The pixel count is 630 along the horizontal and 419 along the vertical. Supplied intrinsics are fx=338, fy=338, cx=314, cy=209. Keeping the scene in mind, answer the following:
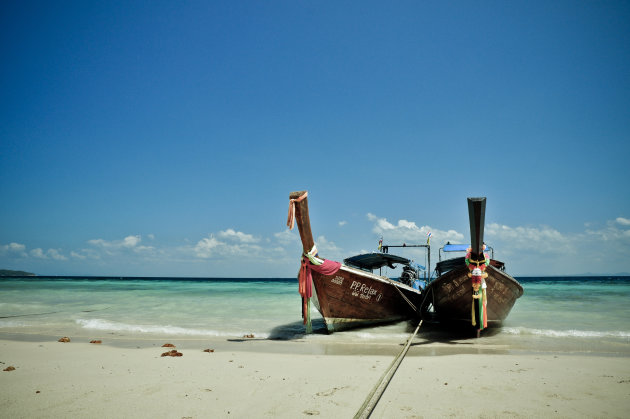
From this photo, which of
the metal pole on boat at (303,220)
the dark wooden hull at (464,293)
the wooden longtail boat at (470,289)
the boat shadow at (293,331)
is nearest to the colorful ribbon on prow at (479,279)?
the wooden longtail boat at (470,289)

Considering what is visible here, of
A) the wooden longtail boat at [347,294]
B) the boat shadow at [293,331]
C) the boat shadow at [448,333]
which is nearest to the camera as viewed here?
the boat shadow at [448,333]

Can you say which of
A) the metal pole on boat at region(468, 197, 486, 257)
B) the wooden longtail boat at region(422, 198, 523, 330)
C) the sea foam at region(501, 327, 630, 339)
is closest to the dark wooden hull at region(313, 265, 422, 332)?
the wooden longtail boat at region(422, 198, 523, 330)

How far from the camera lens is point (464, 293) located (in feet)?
29.1

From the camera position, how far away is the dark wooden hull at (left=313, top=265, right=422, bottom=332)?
9070 mm

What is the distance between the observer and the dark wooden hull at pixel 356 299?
9070 mm

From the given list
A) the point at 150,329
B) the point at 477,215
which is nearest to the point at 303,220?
the point at 477,215

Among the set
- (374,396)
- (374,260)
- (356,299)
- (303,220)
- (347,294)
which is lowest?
(374,396)

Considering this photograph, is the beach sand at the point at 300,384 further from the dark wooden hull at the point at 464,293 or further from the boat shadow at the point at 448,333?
the dark wooden hull at the point at 464,293

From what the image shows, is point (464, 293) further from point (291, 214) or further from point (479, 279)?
point (291, 214)

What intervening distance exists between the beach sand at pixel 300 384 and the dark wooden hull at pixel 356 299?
7.51ft

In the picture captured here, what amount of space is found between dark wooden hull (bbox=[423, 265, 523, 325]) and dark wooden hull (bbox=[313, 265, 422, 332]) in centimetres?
124

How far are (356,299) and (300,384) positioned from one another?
522 centimetres

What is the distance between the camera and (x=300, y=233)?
8.39 m

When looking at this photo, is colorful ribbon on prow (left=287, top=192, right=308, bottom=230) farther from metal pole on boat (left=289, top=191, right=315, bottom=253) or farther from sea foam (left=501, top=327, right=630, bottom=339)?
sea foam (left=501, top=327, right=630, bottom=339)
